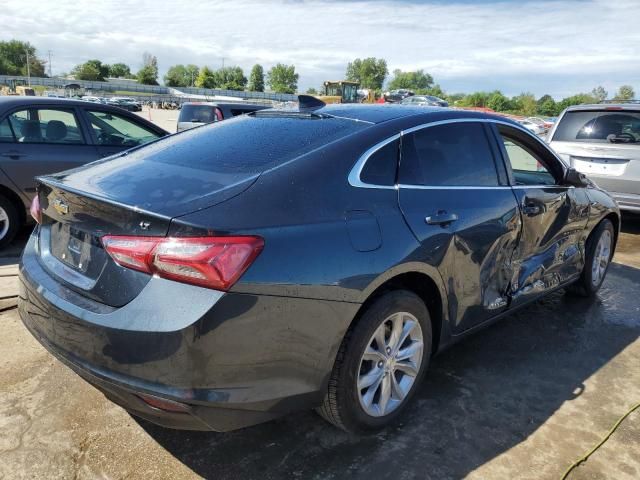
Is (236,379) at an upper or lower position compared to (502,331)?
upper

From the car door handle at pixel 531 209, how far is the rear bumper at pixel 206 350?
1.75 metres

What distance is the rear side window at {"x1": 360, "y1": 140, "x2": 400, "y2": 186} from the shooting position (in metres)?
2.55

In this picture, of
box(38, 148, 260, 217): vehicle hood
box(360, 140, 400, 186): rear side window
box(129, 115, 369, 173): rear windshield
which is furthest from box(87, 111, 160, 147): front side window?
box(360, 140, 400, 186): rear side window

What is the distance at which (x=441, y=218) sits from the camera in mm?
2773

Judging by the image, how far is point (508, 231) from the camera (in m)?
3.29

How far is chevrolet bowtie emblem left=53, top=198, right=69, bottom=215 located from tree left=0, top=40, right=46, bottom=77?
144198 millimetres

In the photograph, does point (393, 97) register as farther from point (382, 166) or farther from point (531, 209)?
point (382, 166)

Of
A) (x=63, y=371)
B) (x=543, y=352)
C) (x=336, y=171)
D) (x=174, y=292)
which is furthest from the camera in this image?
(x=543, y=352)

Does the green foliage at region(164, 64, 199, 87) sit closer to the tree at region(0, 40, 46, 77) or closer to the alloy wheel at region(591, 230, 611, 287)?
the tree at region(0, 40, 46, 77)

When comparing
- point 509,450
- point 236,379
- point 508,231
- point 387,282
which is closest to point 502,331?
point 508,231

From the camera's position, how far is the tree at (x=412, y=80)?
15938 centimetres

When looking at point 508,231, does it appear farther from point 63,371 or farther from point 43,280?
point 63,371

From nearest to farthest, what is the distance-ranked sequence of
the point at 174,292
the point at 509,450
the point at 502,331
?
1. the point at 174,292
2. the point at 509,450
3. the point at 502,331

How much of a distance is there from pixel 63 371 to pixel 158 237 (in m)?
1.66
